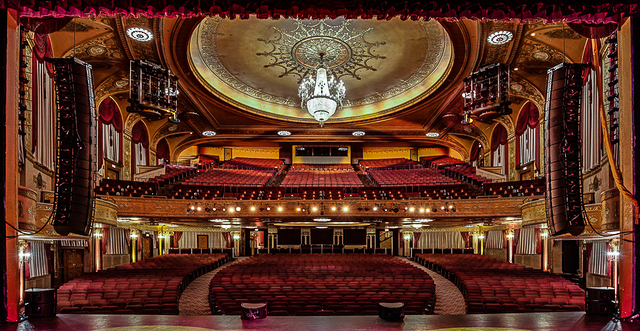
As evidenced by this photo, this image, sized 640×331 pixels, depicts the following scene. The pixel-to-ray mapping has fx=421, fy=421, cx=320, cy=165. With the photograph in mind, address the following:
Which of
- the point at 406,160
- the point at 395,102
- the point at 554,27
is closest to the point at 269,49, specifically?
the point at 395,102

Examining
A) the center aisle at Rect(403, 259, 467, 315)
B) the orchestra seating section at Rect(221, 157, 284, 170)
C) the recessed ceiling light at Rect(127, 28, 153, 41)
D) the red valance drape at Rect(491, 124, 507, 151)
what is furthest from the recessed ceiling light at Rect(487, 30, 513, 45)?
the orchestra seating section at Rect(221, 157, 284, 170)

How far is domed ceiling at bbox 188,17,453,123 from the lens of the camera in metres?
12.8

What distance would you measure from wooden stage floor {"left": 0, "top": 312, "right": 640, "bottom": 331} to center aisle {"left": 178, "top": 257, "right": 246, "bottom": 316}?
3.30 metres

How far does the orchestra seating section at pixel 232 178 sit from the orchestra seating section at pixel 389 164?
17.5 feet

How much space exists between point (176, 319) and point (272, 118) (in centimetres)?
1447

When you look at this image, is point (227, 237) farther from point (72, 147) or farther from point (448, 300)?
point (72, 147)

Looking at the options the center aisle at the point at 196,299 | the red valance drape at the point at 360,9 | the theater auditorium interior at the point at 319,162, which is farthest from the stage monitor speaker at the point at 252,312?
the center aisle at the point at 196,299

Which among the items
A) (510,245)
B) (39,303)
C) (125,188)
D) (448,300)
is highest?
(125,188)

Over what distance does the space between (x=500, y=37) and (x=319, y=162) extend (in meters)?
15.1

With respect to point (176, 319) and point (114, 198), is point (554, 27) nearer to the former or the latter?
point (176, 319)

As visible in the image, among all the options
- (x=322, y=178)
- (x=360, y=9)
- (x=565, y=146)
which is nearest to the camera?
(x=360, y=9)

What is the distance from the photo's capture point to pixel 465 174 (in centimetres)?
1872

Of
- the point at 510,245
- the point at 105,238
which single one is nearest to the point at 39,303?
the point at 105,238

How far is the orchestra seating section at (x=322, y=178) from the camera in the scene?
64.4ft
